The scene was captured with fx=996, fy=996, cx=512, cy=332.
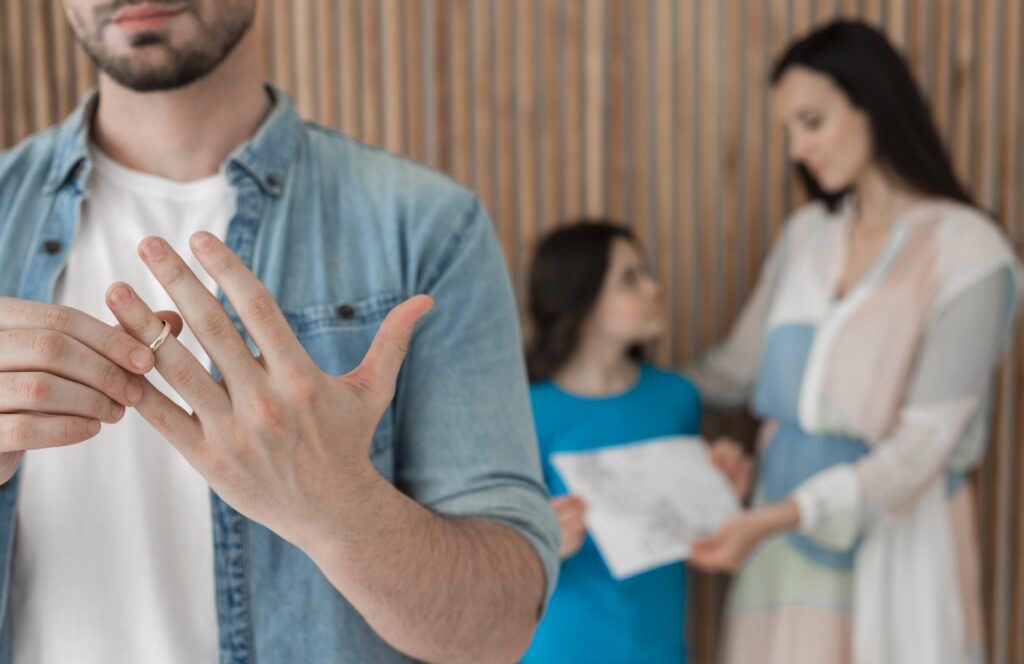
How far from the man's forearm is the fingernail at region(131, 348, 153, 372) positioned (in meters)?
0.20

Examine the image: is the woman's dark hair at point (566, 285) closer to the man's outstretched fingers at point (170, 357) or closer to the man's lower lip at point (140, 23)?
the man's lower lip at point (140, 23)

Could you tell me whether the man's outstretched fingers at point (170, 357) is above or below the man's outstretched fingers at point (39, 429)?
above

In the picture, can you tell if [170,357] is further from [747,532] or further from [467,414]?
[747,532]

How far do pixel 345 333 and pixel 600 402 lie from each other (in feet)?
4.56

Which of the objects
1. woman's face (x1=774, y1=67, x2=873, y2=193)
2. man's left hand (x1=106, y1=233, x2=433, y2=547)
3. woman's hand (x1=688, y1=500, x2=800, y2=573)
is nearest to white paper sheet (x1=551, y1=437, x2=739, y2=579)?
woman's hand (x1=688, y1=500, x2=800, y2=573)

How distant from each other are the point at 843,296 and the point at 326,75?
4.62 ft

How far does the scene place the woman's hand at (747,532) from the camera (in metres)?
2.14

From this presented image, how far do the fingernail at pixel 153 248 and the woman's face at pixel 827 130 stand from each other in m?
1.84

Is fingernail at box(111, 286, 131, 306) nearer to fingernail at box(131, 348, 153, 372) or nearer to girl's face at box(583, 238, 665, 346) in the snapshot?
fingernail at box(131, 348, 153, 372)

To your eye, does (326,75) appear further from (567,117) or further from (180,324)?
(180,324)

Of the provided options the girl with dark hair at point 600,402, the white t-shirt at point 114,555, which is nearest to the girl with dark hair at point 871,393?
the girl with dark hair at point 600,402

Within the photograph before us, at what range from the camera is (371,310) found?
108 cm

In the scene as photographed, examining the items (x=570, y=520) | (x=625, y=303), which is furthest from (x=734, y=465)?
(x=570, y=520)

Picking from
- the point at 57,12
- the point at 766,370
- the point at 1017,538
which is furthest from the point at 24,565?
the point at 1017,538
